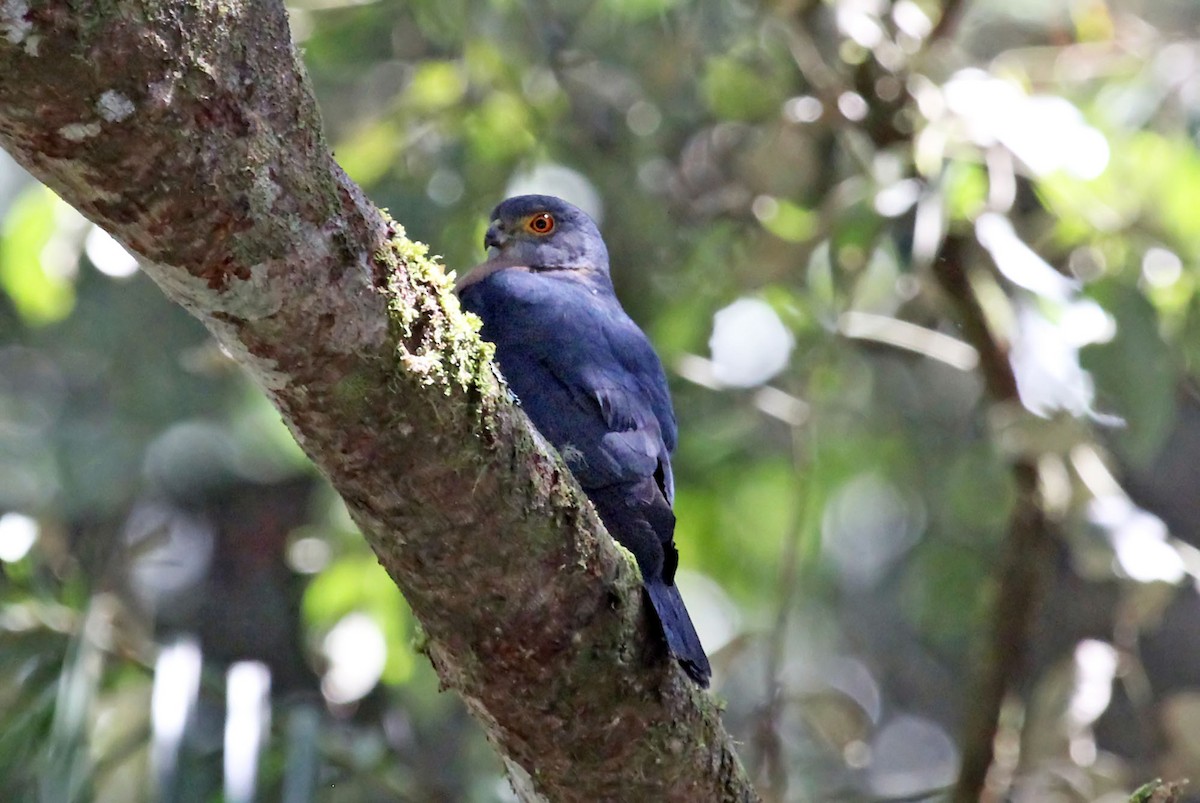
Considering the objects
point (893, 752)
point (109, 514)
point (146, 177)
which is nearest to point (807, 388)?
point (109, 514)

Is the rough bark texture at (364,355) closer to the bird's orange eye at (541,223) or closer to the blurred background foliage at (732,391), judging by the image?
the blurred background foliage at (732,391)

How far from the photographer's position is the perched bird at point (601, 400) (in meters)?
3.07

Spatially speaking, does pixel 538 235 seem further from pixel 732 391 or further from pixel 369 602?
pixel 369 602

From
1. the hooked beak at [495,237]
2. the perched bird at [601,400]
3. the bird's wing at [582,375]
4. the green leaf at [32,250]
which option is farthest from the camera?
the hooked beak at [495,237]

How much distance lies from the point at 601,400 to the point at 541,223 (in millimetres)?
1575

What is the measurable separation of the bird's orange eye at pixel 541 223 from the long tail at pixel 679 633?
2.33m

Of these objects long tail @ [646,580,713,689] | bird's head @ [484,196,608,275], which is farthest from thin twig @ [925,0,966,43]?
long tail @ [646,580,713,689]

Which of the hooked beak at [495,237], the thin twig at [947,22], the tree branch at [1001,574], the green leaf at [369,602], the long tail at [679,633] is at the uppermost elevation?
the long tail at [679,633]

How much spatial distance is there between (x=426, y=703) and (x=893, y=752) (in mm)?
4007

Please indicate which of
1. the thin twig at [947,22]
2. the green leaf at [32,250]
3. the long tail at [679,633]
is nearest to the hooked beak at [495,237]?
the green leaf at [32,250]

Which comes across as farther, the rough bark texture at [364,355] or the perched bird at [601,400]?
the perched bird at [601,400]

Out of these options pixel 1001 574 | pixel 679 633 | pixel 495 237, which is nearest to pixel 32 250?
pixel 495 237

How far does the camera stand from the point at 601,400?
3.52 m

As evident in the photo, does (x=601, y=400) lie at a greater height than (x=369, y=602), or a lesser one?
greater
